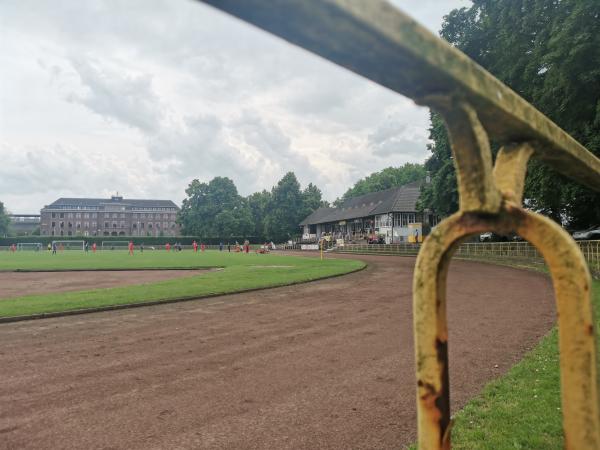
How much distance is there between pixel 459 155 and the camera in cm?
151

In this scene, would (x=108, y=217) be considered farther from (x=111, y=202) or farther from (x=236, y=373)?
(x=236, y=373)

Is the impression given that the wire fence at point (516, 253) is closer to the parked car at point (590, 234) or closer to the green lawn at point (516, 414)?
the parked car at point (590, 234)

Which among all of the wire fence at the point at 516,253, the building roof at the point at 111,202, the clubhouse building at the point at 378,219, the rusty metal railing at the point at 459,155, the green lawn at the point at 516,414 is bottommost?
the green lawn at the point at 516,414

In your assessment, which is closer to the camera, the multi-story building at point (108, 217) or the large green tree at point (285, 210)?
the large green tree at point (285, 210)

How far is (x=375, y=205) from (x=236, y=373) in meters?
65.0

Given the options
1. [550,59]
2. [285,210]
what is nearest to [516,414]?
[550,59]

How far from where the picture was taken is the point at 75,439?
4.21 m

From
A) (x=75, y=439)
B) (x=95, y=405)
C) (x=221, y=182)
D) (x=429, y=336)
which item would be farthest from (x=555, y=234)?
(x=221, y=182)

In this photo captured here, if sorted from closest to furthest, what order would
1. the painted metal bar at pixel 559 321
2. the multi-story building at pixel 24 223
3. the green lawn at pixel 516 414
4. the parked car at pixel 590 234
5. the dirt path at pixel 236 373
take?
1. the painted metal bar at pixel 559 321
2. the green lawn at pixel 516 414
3. the dirt path at pixel 236 373
4. the parked car at pixel 590 234
5. the multi-story building at pixel 24 223

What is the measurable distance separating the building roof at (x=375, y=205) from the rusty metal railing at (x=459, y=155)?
2005 inches

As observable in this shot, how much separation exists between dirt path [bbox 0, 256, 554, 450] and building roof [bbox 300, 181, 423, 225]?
43.8 meters

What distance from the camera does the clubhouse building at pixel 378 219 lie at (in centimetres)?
5803

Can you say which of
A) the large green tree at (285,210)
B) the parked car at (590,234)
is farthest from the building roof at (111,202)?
the parked car at (590,234)

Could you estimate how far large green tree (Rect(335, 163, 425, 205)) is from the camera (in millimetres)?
98188
